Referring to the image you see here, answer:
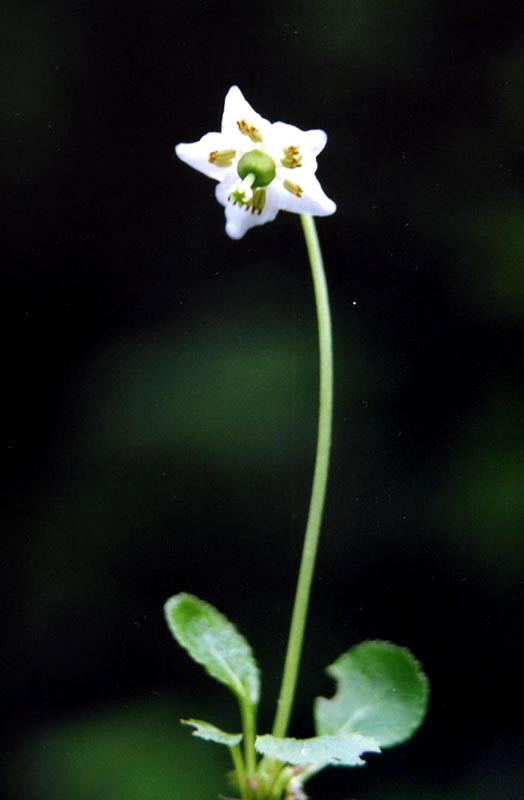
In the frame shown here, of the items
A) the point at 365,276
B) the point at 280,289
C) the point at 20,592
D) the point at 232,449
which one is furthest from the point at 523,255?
the point at 20,592

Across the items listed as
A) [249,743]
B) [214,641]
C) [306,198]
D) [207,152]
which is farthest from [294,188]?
[249,743]

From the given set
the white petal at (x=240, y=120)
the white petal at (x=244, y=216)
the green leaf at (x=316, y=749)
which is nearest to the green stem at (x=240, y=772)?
the green leaf at (x=316, y=749)

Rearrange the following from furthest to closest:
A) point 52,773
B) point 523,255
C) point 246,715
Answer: point 523,255, point 52,773, point 246,715

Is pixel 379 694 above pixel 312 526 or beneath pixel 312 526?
beneath

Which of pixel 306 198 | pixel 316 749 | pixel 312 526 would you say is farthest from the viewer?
pixel 306 198

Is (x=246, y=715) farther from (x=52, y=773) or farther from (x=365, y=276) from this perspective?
(x=365, y=276)

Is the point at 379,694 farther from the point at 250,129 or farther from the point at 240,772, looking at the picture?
the point at 250,129

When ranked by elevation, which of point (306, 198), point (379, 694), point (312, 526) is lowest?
point (379, 694)
